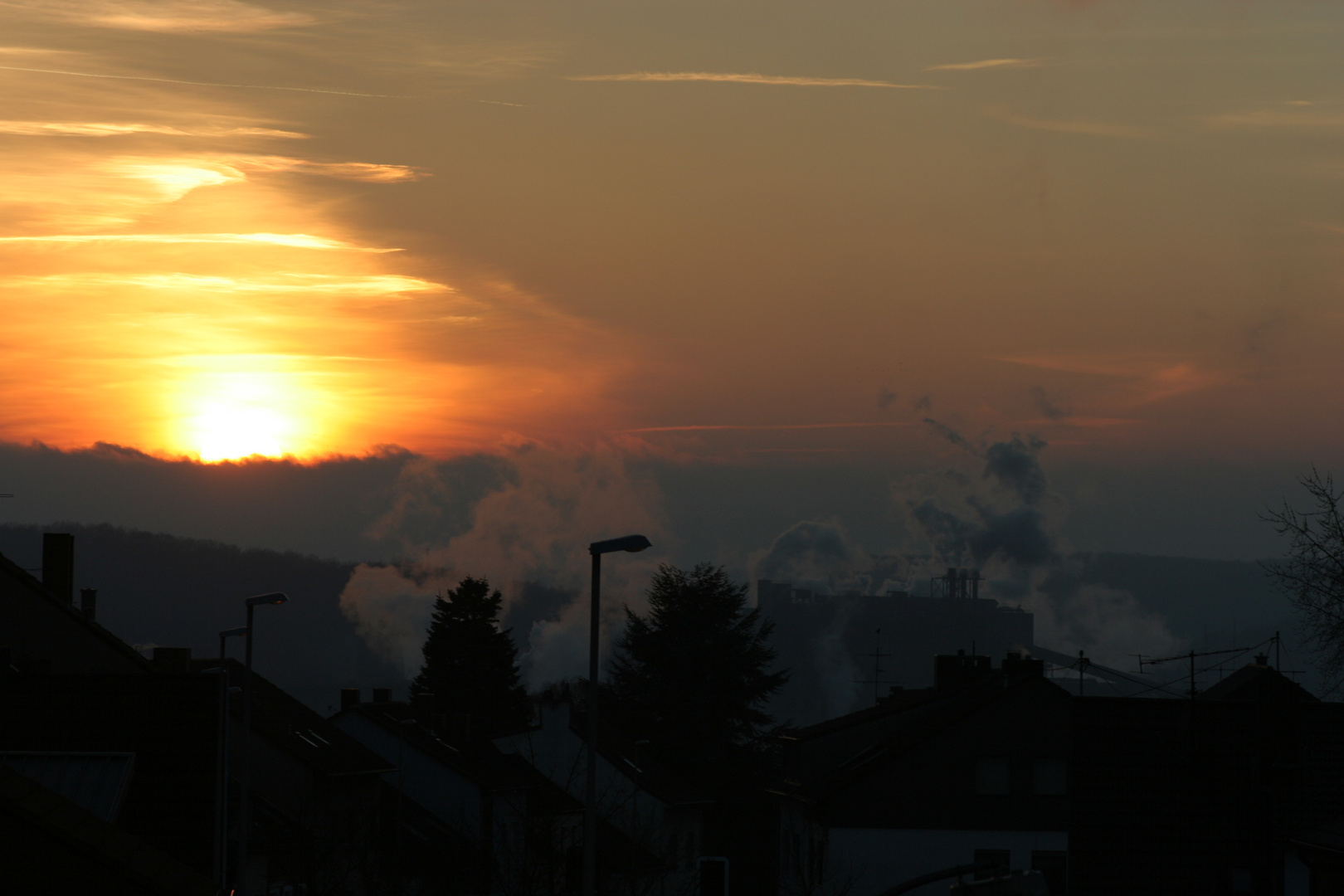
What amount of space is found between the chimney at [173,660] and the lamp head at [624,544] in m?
24.8

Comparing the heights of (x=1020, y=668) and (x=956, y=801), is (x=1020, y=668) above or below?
above

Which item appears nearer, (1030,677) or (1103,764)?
(1103,764)

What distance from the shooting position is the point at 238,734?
147ft

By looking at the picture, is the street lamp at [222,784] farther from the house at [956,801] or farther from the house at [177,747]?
the house at [956,801]

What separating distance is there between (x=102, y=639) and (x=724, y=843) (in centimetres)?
4099

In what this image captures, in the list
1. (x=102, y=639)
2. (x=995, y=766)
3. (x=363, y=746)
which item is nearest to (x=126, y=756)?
(x=102, y=639)

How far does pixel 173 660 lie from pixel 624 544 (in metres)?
30.8

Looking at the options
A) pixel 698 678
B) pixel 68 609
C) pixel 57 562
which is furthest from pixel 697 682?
pixel 68 609

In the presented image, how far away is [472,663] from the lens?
336 ft

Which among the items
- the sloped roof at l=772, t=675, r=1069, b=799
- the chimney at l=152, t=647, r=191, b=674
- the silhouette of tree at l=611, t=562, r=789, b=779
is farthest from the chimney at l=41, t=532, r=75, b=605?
the silhouette of tree at l=611, t=562, r=789, b=779

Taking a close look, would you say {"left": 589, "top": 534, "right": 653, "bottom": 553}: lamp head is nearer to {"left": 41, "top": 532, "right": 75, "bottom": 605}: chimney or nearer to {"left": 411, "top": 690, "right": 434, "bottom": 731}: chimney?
{"left": 41, "top": 532, "right": 75, "bottom": 605}: chimney

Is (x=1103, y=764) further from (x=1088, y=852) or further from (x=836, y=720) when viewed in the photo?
(x=836, y=720)

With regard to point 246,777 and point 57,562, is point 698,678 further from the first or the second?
point 246,777

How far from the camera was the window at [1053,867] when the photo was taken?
4678 centimetres
